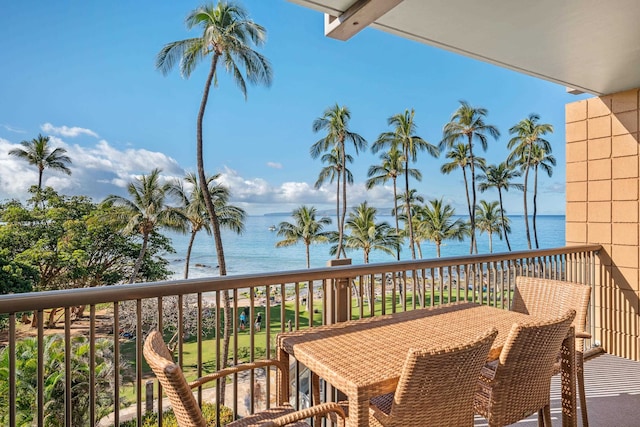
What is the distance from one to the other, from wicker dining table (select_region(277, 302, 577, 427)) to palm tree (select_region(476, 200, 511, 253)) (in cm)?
3576

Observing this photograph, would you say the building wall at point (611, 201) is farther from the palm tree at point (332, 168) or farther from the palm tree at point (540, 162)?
the palm tree at point (540, 162)

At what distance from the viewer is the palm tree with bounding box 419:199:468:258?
29.6 meters

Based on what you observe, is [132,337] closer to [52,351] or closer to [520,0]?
[52,351]

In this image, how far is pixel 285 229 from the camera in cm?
2852

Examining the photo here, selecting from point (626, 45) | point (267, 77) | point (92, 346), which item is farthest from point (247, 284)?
point (267, 77)

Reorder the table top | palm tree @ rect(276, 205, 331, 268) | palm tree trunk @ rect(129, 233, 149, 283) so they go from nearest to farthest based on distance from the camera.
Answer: the table top → palm tree trunk @ rect(129, 233, 149, 283) → palm tree @ rect(276, 205, 331, 268)

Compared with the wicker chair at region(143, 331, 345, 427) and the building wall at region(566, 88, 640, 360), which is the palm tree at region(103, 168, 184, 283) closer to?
the building wall at region(566, 88, 640, 360)

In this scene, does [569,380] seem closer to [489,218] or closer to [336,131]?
[336,131]

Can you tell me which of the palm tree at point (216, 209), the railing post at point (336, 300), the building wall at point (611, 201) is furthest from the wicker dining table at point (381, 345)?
the palm tree at point (216, 209)

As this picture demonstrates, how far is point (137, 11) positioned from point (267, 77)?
91.3 feet

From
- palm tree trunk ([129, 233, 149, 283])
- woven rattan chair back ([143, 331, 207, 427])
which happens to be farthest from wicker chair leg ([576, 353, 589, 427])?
palm tree trunk ([129, 233, 149, 283])

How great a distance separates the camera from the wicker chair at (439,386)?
1.27m

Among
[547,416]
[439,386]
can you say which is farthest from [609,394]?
[439,386]

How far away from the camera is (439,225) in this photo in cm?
2952
